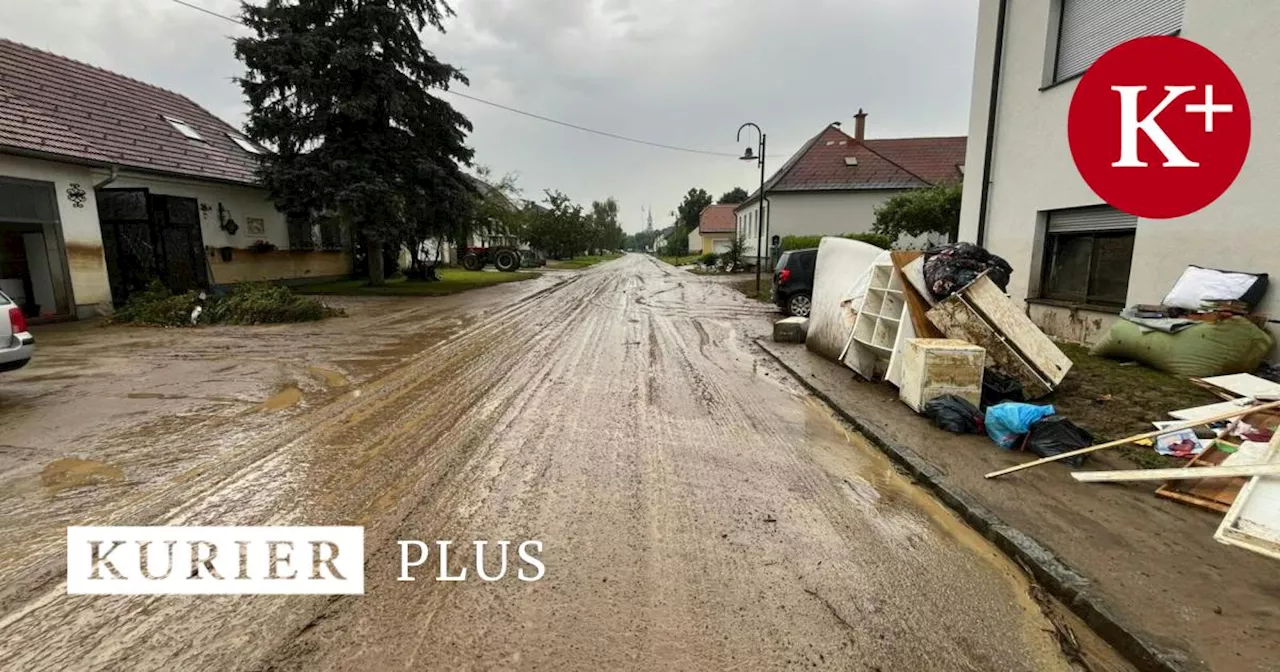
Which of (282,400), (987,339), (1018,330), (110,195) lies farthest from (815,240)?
(110,195)

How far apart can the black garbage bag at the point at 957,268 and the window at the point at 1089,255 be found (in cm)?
266

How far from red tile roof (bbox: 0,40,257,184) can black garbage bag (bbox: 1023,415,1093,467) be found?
689 inches

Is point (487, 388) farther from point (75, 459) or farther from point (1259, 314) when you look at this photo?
point (1259, 314)

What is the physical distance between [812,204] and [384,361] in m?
27.7

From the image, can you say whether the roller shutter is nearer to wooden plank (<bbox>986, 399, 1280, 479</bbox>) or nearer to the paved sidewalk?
wooden plank (<bbox>986, 399, 1280, 479</bbox>)

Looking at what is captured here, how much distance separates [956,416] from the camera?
200 inches

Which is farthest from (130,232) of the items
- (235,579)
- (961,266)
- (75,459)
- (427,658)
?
(961,266)

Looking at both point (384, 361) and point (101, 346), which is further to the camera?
point (101, 346)

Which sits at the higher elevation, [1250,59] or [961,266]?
[1250,59]

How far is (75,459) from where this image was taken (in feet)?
14.1

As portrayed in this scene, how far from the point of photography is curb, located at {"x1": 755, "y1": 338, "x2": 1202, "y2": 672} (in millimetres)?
2328

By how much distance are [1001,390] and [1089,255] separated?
15.3ft

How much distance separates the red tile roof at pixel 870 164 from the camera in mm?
30719

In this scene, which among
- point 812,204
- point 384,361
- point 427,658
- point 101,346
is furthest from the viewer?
point 812,204
